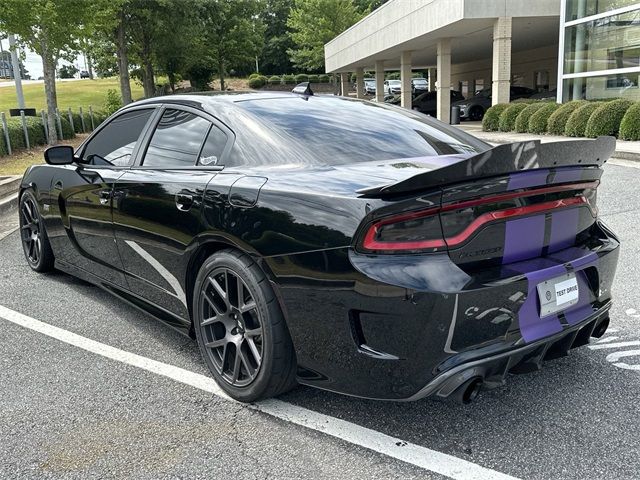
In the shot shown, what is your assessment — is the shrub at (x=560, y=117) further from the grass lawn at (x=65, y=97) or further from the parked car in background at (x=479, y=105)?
the grass lawn at (x=65, y=97)

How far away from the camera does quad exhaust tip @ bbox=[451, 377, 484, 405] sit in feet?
7.72

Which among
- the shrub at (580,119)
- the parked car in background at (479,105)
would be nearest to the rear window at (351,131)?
the shrub at (580,119)

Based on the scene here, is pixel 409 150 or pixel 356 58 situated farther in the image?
pixel 356 58

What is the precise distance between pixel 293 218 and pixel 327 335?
1.70 feet

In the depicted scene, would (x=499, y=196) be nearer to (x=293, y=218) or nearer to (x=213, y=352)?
(x=293, y=218)

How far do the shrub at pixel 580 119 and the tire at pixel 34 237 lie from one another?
13.1 meters

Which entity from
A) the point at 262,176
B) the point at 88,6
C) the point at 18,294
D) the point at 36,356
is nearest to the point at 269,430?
the point at 262,176

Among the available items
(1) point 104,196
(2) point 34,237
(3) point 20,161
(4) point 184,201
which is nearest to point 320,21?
(3) point 20,161

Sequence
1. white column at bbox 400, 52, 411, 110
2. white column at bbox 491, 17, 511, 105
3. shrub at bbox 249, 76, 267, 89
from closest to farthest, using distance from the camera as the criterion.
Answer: white column at bbox 491, 17, 511, 105 < white column at bbox 400, 52, 411, 110 < shrub at bbox 249, 76, 267, 89

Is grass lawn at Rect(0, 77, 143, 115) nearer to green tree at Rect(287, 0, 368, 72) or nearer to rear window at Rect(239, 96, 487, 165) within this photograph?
green tree at Rect(287, 0, 368, 72)

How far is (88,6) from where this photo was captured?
1702 centimetres

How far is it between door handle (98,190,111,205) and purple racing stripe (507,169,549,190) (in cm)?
252

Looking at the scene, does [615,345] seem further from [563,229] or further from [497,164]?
[497,164]

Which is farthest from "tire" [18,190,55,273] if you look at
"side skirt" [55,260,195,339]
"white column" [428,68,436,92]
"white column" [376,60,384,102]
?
"white column" [428,68,436,92]
